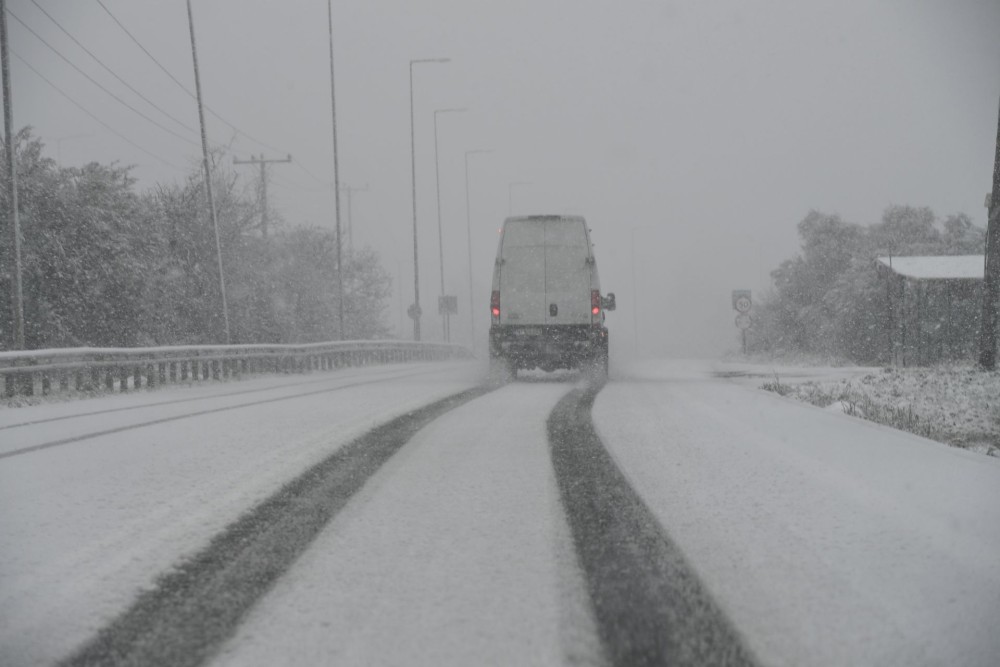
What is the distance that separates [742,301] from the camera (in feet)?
94.8

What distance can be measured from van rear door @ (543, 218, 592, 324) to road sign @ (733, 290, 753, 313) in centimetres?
1379

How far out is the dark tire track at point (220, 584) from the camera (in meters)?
2.37

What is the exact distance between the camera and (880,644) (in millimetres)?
2354

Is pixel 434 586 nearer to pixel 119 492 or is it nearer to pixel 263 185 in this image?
pixel 119 492

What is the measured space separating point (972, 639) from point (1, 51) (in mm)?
19961

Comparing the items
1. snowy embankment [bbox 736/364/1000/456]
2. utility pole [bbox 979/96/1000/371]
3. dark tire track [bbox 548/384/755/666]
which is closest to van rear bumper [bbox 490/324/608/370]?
snowy embankment [bbox 736/364/1000/456]

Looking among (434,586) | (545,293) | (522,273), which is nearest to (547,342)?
(545,293)

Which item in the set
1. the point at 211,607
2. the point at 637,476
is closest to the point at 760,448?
the point at 637,476

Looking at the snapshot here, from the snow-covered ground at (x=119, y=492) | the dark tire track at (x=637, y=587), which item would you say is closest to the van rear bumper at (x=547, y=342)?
the snow-covered ground at (x=119, y=492)

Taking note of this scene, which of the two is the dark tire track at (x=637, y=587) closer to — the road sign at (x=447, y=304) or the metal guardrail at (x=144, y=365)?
the metal guardrail at (x=144, y=365)

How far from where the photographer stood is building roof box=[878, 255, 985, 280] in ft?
91.4

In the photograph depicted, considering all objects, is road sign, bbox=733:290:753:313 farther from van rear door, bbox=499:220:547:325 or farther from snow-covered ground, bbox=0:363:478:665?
snow-covered ground, bbox=0:363:478:665

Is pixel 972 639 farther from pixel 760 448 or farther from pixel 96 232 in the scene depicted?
pixel 96 232

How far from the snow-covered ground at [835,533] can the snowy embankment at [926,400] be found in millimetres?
1768
